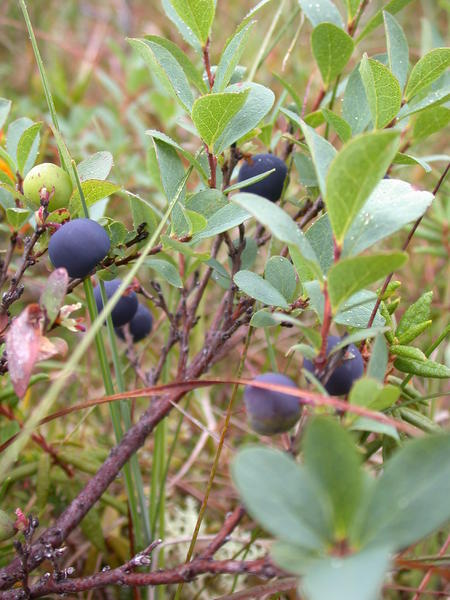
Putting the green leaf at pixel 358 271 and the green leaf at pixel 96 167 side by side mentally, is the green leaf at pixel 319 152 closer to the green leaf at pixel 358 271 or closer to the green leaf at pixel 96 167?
the green leaf at pixel 358 271

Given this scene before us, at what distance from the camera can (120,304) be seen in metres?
1.16

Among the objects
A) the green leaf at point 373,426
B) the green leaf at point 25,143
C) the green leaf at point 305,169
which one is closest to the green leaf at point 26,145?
the green leaf at point 25,143

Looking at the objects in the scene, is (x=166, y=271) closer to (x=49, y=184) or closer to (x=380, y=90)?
(x=49, y=184)

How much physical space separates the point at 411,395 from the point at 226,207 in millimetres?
436

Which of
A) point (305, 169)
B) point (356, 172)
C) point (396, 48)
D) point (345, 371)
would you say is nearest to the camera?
point (356, 172)

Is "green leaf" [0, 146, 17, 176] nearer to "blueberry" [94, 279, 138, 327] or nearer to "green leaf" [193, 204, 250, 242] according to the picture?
"blueberry" [94, 279, 138, 327]

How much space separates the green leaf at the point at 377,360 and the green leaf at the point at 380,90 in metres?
0.38

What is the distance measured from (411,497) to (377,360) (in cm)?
24

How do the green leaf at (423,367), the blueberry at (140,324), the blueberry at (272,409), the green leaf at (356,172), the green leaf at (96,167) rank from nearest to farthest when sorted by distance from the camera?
1. the green leaf at (356,172)
2. the blueberry at (272,409)
3. the green leaf at (423,367)
4. the green leaf at (96,167)
5. the blueberry at (140,324)

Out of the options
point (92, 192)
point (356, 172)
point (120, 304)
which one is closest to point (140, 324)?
point (120, 304)

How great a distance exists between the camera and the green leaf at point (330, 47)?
3.53ft

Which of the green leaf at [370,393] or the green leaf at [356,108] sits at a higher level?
the green leaf at [356,108]

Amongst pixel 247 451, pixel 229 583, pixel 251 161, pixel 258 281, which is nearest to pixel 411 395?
pixel 258 281

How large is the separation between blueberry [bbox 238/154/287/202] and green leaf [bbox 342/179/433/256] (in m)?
0.39
